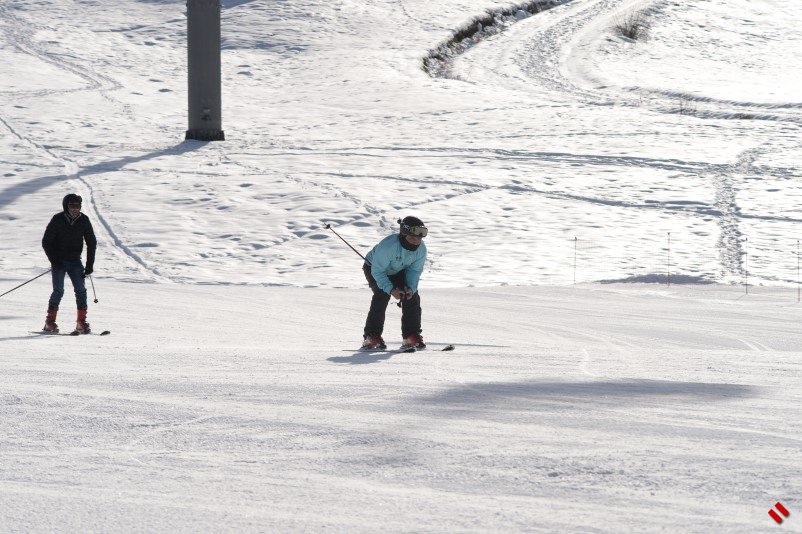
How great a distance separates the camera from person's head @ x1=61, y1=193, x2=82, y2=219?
10484 millimetres

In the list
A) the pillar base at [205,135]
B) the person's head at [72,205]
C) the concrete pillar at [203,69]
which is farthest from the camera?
the pillar base at [205,135]

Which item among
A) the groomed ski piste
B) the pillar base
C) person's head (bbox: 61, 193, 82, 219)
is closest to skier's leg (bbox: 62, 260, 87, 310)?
person's head (bbox: 61, 193, 82, 219)

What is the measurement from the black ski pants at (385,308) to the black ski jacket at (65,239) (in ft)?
9.51

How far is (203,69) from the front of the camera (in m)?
24.0

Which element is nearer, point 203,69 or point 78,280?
point 78,280

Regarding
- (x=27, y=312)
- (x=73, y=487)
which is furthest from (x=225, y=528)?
(x=27, y=312)

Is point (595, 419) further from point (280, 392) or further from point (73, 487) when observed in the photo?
point (73, 487)

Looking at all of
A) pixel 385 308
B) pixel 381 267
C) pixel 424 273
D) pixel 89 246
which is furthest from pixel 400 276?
pixel 424 273

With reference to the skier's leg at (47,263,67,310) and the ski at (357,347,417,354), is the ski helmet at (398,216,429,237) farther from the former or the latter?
the skier's leg at (47,263,67,310)

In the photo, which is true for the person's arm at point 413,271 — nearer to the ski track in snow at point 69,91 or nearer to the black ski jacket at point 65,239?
the black ski jacket at point 65,239

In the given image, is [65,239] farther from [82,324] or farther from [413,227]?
[413,227]

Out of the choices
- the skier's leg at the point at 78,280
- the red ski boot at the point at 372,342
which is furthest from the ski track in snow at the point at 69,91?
the red ski boot at the point at 372,342

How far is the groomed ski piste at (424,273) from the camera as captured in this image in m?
5.43

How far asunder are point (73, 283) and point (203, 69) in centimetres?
1419
